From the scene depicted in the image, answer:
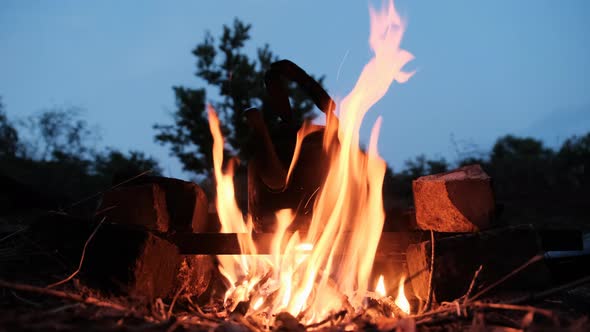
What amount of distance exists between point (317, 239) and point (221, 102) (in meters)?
6.19

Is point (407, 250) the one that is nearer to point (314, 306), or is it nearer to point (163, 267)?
point (314, 306)

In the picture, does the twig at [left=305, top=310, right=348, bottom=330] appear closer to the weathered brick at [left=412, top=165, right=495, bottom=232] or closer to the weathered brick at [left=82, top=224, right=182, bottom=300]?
the weathered brick at [left=82, top=224, right=182, bottom=300]

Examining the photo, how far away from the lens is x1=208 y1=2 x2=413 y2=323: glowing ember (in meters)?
2.00

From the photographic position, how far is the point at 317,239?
2.17 metres

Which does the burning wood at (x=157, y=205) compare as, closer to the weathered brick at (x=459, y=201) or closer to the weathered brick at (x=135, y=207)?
the weathered brick at (x=135, y=207)

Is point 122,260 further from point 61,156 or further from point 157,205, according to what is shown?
point 61,156

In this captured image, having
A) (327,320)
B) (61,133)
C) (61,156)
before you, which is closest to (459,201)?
(327,320)

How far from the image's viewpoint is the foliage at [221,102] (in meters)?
7.53

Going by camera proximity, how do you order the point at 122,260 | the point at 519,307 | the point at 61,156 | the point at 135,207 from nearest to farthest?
the point at 519,307 → the point at 122,260 → the point at 135,207 → the point at 61,156

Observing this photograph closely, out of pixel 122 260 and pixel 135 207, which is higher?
pixel 135 207

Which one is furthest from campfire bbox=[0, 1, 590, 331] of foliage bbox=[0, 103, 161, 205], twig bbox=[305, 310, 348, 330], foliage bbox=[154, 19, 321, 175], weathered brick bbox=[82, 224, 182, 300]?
foliage bbox=[154, 19, 321, 175]

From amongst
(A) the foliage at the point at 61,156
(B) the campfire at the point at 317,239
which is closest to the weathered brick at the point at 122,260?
(B) the campfire at the point at 317,239

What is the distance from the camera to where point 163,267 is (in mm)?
2049

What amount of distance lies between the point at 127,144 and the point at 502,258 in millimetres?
71573
